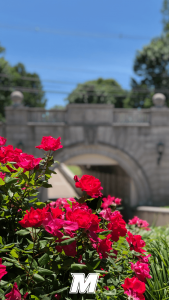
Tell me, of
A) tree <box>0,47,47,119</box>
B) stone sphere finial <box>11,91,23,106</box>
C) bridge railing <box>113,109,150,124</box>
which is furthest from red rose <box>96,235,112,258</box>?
tree <box>0,47,47,119</box>

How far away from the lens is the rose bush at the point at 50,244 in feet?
6.03

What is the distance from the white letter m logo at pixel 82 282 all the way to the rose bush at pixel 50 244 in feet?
0.13

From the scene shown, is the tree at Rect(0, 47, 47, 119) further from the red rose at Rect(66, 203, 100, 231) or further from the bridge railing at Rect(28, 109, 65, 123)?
the red rose at Rect(66, 203, 100, 231)

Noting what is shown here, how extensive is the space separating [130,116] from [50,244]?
39.1ft

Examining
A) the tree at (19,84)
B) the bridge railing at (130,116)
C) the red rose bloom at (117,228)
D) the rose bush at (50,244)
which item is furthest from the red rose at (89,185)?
the tree at (19,84)

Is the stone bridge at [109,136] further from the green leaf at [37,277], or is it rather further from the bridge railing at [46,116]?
the green leaf at [37,277]

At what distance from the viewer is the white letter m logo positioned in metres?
1.98

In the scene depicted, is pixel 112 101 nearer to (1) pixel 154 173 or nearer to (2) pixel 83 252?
(1) pixel 154 173

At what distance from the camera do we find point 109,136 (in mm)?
13141

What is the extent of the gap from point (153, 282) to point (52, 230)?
4.67ft

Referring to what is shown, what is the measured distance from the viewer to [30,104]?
45938 millimetres

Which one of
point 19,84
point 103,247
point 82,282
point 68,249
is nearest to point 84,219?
point 68,249

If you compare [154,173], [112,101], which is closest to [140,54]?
[112,101]

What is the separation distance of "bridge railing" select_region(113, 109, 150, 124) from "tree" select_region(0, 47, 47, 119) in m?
15.6
